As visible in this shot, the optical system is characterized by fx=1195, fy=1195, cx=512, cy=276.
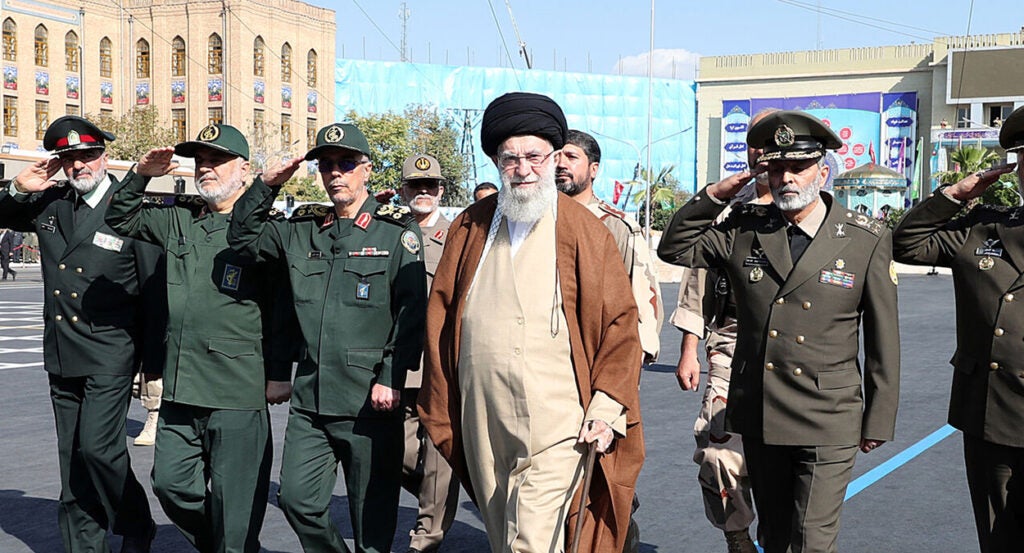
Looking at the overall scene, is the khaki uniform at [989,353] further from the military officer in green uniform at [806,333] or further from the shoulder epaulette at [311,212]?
the shoulder epaulette at [311,212]

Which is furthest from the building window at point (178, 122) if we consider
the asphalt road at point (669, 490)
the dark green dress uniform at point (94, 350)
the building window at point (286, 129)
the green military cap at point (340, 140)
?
the green military cap at point (340, 140)

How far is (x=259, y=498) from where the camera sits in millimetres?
5859

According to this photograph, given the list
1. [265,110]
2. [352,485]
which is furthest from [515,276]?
[265,110]

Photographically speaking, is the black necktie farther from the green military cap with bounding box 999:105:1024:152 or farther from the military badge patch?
the military badge patch

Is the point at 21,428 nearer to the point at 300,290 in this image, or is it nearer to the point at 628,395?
the point at 300,290

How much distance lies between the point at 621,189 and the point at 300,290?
268 feet

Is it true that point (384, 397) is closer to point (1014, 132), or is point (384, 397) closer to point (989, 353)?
point (989, 353)

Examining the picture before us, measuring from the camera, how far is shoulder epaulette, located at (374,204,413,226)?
567cm

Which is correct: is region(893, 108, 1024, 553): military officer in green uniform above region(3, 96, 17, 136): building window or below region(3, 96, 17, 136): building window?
below

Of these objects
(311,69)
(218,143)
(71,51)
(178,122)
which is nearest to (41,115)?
(71,51)

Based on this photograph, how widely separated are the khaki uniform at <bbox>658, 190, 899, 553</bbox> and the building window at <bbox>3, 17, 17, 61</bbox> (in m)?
62.6

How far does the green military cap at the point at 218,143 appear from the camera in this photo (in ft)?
18.8

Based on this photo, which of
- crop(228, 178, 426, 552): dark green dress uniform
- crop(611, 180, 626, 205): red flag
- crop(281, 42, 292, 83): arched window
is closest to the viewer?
crop(228, 178, 426, 552): dark green dress uniform

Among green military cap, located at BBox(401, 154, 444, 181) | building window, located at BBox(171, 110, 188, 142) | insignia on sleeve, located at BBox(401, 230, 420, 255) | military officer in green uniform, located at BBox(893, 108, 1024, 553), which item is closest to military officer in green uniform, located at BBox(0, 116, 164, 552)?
insignia on sleeve, located at BBox(401, 230, 420, 255)
